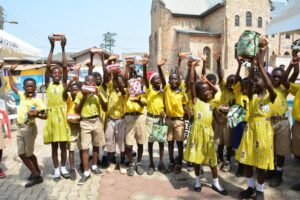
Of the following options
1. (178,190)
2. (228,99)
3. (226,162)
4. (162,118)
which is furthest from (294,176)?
(162,118)

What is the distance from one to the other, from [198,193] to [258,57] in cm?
209

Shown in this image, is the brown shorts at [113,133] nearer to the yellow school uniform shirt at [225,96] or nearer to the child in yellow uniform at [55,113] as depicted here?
the child in yellow uniform at [55,113]

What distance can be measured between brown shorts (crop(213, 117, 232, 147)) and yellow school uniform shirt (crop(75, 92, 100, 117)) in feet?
6.96

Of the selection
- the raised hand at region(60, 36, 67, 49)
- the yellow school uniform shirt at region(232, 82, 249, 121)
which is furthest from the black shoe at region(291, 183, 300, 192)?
the raised hand at region(60, 36, 67, 49)

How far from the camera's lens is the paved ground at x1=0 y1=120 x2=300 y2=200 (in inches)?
161

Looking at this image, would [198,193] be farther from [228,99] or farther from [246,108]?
[228,99]

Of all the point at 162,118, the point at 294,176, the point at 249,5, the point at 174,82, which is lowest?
the point at 294,176

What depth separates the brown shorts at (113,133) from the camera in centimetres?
506

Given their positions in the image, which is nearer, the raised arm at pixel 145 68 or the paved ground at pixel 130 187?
the paved ground at pixel 130 187

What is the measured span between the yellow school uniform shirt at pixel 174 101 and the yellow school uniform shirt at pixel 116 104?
727 mm

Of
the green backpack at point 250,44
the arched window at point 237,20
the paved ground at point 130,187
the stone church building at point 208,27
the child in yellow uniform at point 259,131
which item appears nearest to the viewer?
the green backpack at point 250,44

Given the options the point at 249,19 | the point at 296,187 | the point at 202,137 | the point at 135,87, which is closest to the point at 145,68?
the point at 135,87

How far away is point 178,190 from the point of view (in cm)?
432

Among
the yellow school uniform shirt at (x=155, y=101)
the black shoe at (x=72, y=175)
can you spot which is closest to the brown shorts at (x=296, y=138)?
the yellow school uniform shirt at (x=155, y=101)
